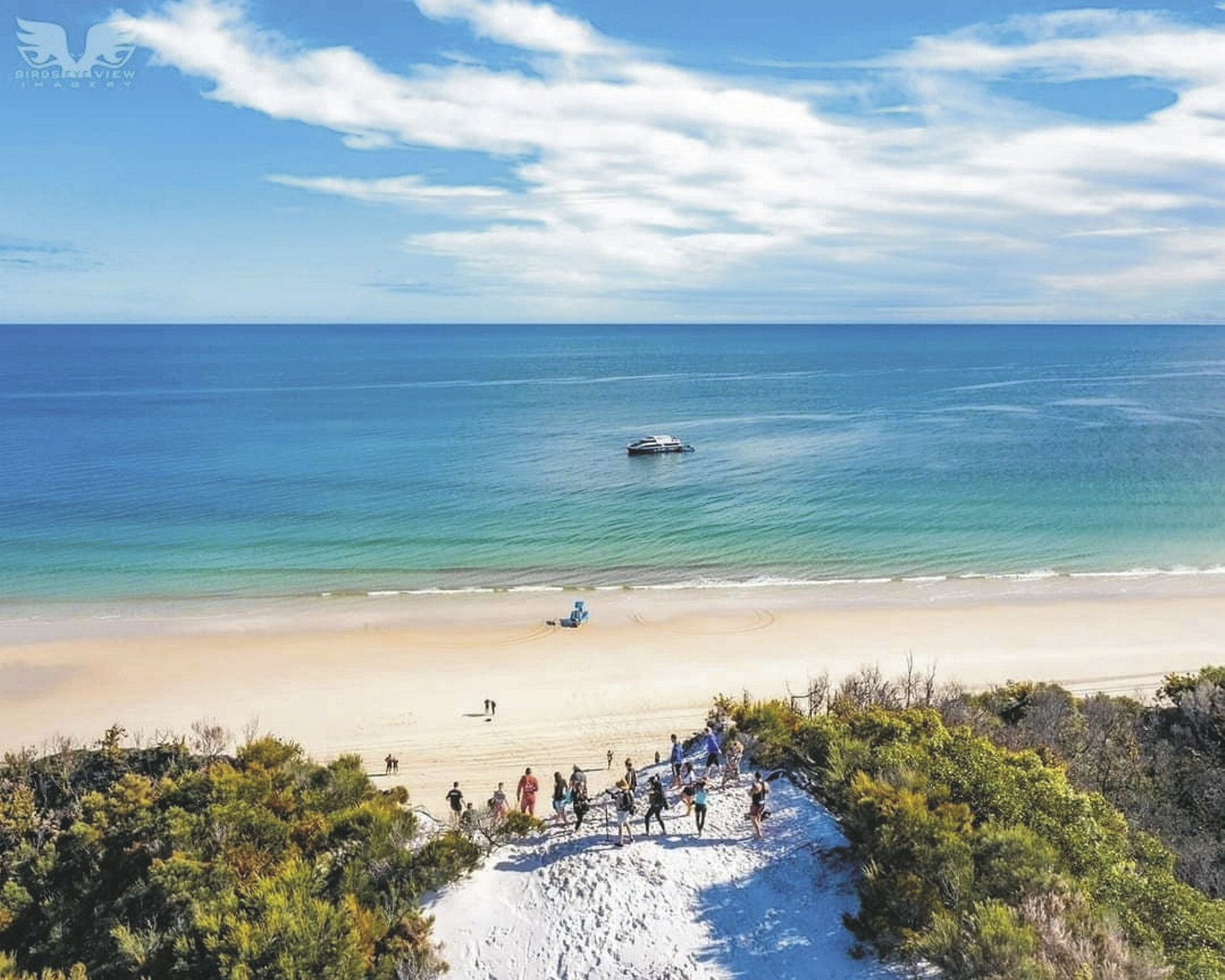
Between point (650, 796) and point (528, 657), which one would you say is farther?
point (528, 657)

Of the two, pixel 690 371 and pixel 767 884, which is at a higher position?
pixel 690 371

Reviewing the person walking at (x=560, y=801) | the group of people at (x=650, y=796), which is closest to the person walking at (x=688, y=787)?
the group of people at (x=650, y=796)

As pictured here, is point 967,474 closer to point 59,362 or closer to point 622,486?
point 622,486

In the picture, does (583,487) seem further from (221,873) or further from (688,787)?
(221,873)

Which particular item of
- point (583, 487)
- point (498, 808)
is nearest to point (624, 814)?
point (498, 808)

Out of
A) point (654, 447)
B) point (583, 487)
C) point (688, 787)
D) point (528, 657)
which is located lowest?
point (528, 657)

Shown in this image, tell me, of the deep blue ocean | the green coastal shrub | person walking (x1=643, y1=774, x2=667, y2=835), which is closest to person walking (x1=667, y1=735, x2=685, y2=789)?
person walking (x1=643, y1=774, x2=667, y2=835)

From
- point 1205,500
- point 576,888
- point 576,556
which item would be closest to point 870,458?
point 1205,500
